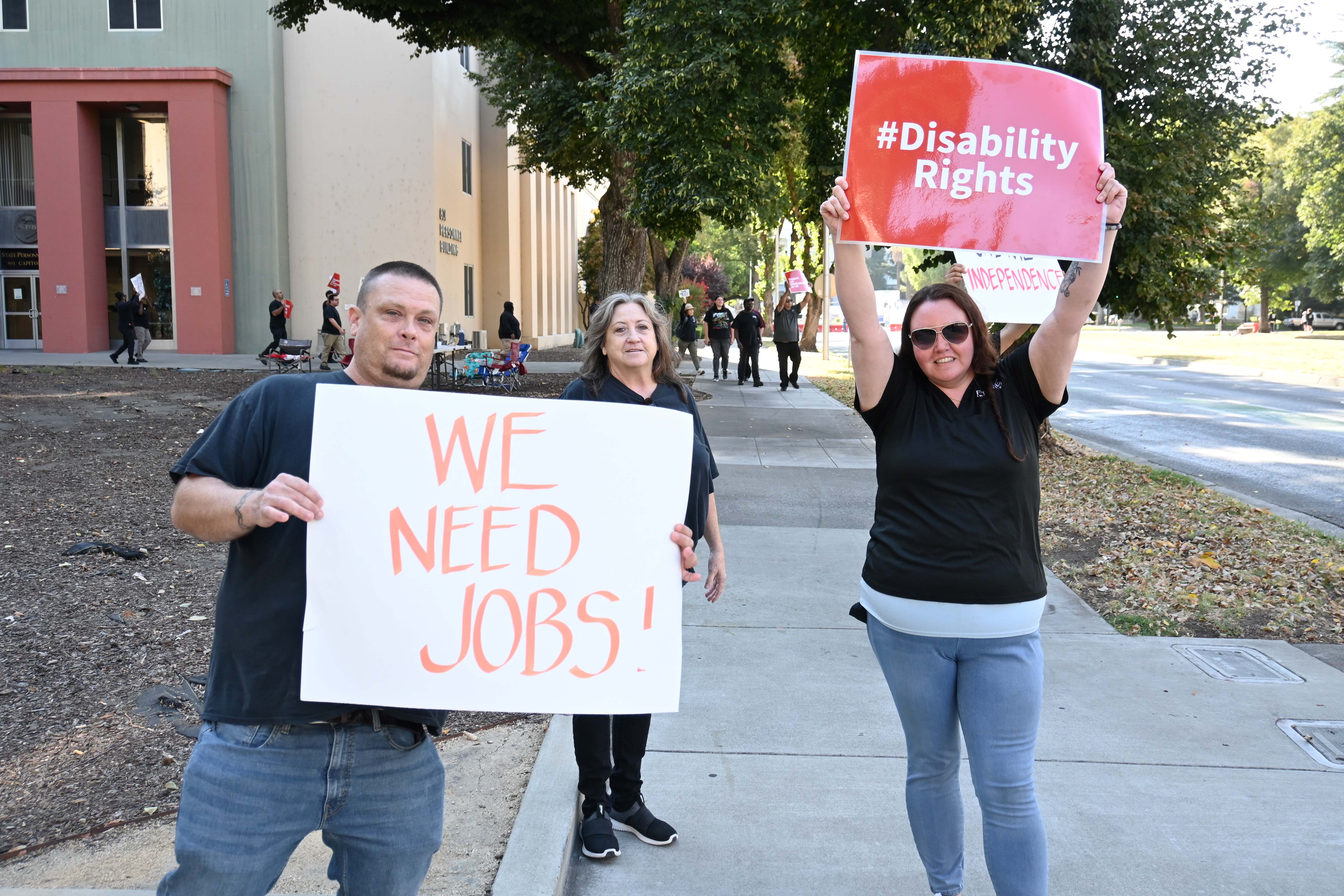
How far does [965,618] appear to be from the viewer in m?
2.75

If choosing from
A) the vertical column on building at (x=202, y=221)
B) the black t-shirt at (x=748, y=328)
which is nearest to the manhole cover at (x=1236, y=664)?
the black t-shirt at (x=748, y=328)

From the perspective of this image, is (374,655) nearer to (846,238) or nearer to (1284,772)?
(846,238)

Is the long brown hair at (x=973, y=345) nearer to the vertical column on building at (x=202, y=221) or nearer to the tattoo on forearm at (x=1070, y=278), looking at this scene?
the tattoo on forearm at (x=1070, y=278)

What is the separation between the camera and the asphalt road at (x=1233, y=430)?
37.1 ft

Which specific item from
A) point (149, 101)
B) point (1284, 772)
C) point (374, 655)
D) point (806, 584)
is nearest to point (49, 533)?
point (806, 584)

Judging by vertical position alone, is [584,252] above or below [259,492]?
above

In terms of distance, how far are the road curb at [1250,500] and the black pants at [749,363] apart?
9.07 meters

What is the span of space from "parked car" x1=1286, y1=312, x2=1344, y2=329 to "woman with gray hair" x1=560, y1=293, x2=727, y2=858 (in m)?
76.0

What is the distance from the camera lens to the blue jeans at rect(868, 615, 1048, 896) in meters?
2.71

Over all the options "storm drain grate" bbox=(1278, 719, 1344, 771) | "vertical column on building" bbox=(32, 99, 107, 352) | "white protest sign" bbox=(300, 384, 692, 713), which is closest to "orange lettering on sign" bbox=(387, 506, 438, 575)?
"white protest sign" bbox=(300, 384, 692, 713)

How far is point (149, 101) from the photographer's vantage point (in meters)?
28.9

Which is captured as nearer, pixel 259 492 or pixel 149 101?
pixel 259 492

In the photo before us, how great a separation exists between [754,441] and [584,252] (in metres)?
34.8

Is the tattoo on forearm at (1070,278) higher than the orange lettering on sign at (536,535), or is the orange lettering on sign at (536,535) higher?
the tattoo on forearm at (1070,278)
